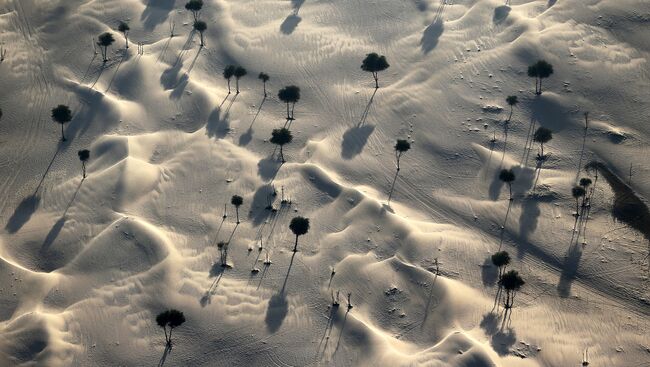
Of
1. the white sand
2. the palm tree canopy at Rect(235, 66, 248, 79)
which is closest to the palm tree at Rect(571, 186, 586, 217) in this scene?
the white sand

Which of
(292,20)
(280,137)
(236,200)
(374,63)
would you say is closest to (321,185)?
(280,137)

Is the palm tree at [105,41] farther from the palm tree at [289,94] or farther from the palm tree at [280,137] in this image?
the palm tree at [280,137]

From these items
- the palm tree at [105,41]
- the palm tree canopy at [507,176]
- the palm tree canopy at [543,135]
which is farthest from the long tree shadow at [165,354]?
the palm tree at [105,41]

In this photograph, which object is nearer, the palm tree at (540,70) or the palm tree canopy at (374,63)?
the palm tree at (540,70)

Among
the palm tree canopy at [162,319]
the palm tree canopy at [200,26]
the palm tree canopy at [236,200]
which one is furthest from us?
the palm tree canopy at [200,26]

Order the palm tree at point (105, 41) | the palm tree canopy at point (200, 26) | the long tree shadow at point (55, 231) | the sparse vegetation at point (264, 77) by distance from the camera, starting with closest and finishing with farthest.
→ the long tree shadow at point (55, 231)
the sparse vegetation at point (264, 77)
the palm tree at point (105, 41)
the palm tree canopy at point (200, 26)

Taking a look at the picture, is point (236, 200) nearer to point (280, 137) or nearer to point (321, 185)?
point (321, 185)

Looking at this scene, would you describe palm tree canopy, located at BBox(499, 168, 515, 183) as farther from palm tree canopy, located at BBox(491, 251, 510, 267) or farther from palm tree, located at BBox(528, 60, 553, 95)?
palm tree, located at BBox(528, 60, 553, 95)
